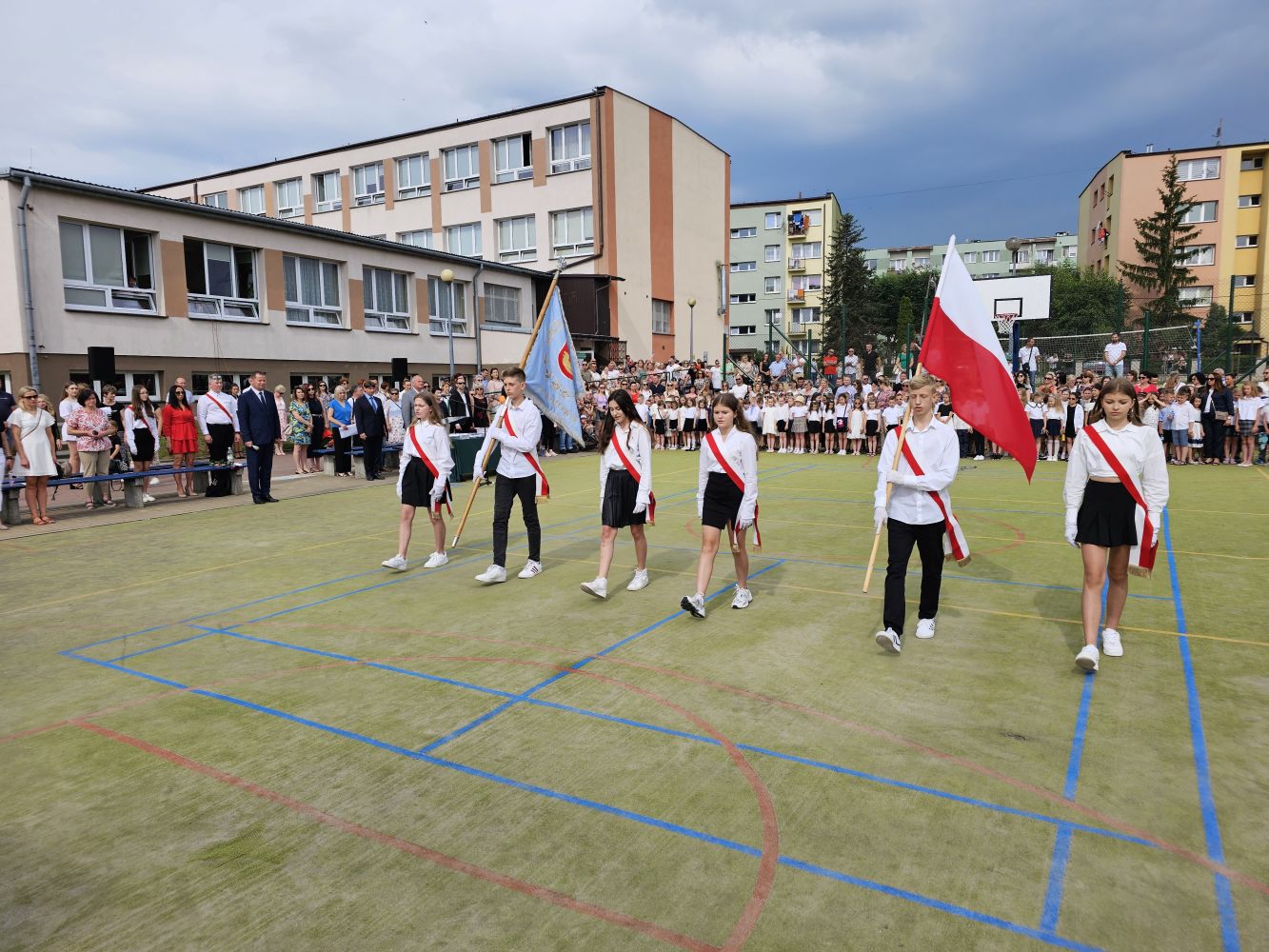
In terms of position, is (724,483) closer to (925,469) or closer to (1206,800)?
(925,469)

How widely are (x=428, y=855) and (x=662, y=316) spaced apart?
127 feet

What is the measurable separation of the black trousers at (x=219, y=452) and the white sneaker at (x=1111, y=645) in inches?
561

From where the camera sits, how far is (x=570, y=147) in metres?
36.6

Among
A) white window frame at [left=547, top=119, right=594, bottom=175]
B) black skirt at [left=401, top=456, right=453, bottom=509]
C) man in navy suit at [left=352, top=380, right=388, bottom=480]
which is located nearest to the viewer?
black skirt at [left=401, top=456, right=453, bottom=509]

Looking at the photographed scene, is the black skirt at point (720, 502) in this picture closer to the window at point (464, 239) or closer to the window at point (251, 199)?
the window at point (464, 239)

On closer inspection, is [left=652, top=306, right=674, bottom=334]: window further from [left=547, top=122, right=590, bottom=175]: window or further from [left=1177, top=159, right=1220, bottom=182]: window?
[left=1177, top=159, right=1220, bottom=182]: window

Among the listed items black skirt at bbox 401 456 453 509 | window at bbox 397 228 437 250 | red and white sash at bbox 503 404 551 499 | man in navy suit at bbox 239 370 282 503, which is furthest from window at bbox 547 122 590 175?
red and white sash at bbox 503 404 551 499

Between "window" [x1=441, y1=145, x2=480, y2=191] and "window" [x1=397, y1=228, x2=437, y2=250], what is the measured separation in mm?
2477

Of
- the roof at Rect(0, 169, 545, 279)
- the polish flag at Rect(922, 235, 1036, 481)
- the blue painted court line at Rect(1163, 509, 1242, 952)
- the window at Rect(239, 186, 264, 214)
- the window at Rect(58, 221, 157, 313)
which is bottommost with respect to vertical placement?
the blue painted court line at Rect(1163, 509, 1242, 952)

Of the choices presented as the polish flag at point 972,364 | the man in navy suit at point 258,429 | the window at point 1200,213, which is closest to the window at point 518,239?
the man in navy suit at point 258,429

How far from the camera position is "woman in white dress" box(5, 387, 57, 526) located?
11.6m

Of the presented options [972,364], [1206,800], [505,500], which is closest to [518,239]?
[505,500]

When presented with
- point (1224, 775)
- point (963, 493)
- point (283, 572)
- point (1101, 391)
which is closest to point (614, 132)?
point (963, 493)

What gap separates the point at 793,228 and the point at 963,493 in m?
59.9
